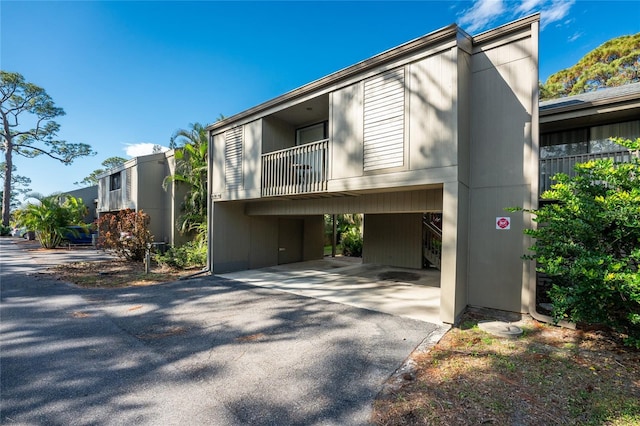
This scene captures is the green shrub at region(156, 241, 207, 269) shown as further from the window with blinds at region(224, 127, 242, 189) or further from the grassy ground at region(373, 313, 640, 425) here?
the grassy ground at region(373, 313, 640, 425)

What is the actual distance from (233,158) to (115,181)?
13971mm

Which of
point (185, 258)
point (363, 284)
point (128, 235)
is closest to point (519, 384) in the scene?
point (363, 284)

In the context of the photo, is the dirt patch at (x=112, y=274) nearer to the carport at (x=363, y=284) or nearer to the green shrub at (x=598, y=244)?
the carport at (x=363, y=284)

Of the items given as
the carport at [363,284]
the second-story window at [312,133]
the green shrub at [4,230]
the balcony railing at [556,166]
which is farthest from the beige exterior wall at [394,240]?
the green shrub at [4,230]

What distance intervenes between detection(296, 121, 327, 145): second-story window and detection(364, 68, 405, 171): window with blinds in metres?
3.29

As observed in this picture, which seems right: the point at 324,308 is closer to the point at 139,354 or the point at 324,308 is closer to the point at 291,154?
the point at 139,354

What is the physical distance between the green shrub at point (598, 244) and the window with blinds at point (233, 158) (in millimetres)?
8174

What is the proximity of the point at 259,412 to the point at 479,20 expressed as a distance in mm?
9638

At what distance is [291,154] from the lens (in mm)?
8156

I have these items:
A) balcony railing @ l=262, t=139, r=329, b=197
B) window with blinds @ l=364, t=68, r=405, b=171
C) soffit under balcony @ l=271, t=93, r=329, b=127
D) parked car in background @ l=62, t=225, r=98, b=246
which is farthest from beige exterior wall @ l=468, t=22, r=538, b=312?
parked car in background @ l=62, t=225, r=98, b=246

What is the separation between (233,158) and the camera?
31.8ft

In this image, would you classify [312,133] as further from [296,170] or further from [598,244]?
[598,244]

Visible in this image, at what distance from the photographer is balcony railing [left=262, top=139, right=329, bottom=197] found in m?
7.26

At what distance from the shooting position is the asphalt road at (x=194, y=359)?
273 centimetres
